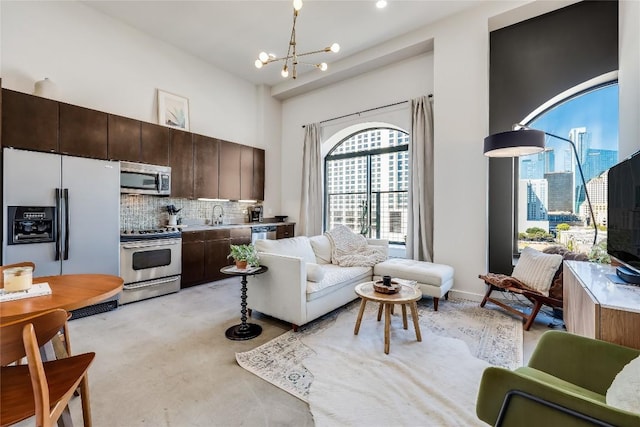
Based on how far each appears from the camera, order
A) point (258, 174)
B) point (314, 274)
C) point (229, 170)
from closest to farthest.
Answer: point (314, 274) < point (229, 170) < point (258, 174)

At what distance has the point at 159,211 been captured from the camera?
4508 millimetres

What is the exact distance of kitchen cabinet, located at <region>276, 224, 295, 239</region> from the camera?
19.0 feet

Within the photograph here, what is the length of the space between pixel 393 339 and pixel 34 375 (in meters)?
2.40

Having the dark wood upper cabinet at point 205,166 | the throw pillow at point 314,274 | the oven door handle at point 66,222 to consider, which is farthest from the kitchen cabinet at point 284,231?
the oven door handle at point 66,222

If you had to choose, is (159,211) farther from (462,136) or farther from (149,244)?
(462,136)

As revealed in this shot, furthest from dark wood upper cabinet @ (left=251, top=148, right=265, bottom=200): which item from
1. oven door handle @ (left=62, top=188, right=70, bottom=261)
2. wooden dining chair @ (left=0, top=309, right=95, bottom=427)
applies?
wooden dining chair @ (left=0, top=309, right=95, bottom=427)

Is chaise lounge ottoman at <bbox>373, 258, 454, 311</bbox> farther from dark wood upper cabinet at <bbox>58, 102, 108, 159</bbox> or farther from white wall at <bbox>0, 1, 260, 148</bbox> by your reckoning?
white wall at <bbox>0, 1, 260, 148</bbox>

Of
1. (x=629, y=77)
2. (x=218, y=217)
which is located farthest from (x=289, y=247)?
(x=629, y=77)

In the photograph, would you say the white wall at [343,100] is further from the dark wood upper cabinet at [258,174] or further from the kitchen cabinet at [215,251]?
the kitchen cabinet at [215,251]

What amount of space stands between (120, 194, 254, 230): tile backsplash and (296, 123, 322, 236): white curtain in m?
1.47

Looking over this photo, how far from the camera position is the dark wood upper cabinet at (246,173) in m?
5.47

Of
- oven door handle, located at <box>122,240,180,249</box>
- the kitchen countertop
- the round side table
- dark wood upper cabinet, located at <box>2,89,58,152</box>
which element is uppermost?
dark wood upper cabinet, located at <box>2,89,58,152</box>

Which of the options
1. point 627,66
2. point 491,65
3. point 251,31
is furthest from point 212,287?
point 627,66

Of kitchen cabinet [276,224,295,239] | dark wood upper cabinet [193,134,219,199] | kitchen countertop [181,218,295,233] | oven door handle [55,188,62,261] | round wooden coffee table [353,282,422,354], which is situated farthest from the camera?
kitchen cabinet [276,224,295,239]
